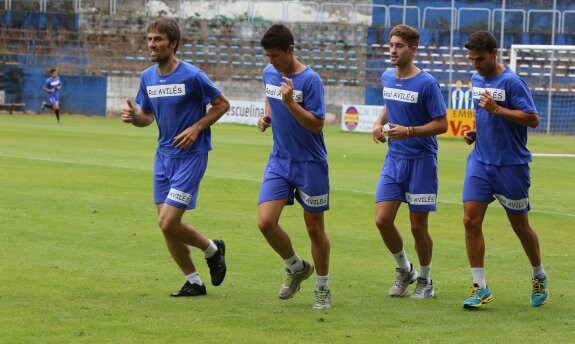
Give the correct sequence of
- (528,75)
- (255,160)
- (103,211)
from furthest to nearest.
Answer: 1. (528,75)
2. (255,160)
3. (103,211)

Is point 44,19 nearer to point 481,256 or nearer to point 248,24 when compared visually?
point 248,24

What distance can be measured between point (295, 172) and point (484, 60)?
184cm

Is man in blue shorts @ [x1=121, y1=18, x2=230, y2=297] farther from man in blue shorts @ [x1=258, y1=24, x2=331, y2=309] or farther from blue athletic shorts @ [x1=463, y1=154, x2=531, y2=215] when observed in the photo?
blue athletic shorts @ [x1=463, y1=154, x2=531, y2=215]

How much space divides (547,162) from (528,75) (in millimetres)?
19927

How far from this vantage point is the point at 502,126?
9.84m

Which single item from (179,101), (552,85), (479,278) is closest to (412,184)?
(479,278)

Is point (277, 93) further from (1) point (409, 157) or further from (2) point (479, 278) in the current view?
(2) point (479, 278)

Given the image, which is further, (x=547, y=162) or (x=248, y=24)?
(x=248, y=24)

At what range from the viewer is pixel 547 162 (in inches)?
1129

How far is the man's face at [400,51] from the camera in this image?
394 inches

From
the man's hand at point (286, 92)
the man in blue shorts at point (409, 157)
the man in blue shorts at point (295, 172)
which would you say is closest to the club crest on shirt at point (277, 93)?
the man in blue shorts at point (295, 172)

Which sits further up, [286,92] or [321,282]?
[286,92]

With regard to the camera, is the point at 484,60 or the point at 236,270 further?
the point at 236,270

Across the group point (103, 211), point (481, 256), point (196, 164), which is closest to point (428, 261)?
point (481, 256)
